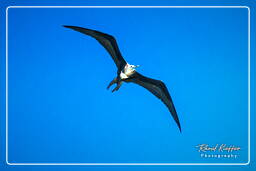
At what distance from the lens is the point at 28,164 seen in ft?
17.7

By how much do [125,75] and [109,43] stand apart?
70cm

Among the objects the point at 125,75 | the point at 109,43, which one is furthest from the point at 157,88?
the point at 109,43

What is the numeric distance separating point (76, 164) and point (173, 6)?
3367 mm

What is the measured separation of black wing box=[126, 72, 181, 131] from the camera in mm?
6124

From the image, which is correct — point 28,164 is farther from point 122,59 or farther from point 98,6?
point 98,6

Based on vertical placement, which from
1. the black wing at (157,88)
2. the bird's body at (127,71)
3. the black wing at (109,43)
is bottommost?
the black wing at (157,88)

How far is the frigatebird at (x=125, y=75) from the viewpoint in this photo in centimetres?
565

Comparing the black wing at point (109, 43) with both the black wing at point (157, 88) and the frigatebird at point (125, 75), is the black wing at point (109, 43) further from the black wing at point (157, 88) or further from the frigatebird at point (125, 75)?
the black wing at point (157, 88)

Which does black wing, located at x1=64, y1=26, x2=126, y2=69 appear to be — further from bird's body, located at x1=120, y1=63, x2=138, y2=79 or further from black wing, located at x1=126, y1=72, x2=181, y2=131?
black wing, located at x1=126, y1=72, x2=181, y2=131

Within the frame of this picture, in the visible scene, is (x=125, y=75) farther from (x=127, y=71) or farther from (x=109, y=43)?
A: (x=109, y=43)

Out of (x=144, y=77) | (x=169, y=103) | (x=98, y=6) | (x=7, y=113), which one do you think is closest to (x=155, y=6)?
(x=98, y=6)

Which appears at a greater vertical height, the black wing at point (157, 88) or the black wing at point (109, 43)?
the black wing at point (109, 43)

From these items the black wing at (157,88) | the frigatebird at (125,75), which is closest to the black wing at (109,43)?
the frigatebird at (125,75)

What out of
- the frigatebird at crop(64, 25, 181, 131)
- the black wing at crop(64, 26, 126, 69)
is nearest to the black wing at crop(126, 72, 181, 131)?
the frigatebird at crop(64, 25, 181, 131)
